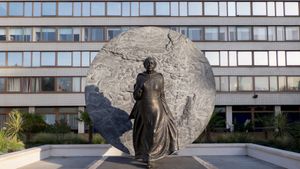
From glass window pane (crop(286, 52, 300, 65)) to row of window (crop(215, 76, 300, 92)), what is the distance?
146 centimetres

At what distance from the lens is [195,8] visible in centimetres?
4072

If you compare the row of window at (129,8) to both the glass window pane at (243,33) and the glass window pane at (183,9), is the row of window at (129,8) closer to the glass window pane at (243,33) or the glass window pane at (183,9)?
the glass window pane at (183,9)

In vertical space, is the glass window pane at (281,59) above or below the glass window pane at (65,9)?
below

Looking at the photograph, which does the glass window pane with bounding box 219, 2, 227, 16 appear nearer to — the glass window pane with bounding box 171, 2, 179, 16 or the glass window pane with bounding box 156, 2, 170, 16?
the glass window pane with bounding box 171, 2, 179, 16

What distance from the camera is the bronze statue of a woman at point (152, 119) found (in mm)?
9070

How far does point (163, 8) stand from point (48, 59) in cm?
1198

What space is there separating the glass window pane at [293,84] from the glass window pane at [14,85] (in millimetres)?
26003

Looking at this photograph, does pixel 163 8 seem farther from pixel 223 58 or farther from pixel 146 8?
pixel 223 58

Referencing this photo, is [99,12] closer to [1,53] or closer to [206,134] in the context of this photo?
[1,53]

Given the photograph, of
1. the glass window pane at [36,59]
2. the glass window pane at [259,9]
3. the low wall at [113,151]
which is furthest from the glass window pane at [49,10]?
the low wall at [113,151]

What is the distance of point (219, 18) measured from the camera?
40.8 m

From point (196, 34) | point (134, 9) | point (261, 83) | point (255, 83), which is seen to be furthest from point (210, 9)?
point (261, 83)

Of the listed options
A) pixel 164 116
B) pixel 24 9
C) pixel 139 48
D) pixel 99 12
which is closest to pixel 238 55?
pixel 99 12

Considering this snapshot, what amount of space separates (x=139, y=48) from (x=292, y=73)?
105ft
